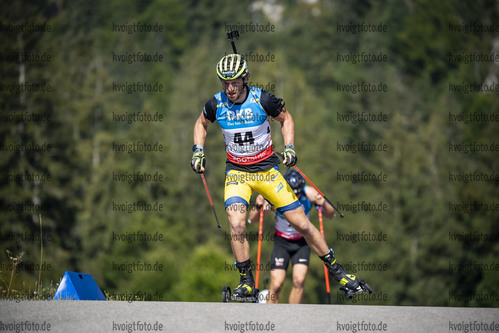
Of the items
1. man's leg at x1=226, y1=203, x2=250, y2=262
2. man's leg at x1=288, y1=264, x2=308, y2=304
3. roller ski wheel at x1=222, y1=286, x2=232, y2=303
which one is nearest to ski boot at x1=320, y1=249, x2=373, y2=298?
man's leg at x1=226, y1=203, x2=250, y2=262

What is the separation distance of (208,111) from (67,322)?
3.58m

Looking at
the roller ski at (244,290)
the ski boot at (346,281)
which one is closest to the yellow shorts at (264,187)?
the roller ski at (244,290)

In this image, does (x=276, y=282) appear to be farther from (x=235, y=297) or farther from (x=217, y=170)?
(x=217, y=170)

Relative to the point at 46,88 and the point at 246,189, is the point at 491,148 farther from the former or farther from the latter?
the point at 246,189

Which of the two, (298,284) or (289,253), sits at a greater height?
(289,253)

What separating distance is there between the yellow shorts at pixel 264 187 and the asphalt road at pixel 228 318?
5.67 ft

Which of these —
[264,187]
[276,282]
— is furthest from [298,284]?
[264,187]

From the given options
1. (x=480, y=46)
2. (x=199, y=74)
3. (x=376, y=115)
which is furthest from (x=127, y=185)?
(x=480, y=46)

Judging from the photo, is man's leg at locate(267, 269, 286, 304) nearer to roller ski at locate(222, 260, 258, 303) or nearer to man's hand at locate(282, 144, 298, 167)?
roller ski at locate(222, 260, 258, 303)

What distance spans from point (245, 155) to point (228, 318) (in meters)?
2.66

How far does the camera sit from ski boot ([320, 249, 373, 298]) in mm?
8922

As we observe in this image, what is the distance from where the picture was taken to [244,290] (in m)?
8.48

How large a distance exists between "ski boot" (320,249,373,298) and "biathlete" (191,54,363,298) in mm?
511

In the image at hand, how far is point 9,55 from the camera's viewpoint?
36.4 metres
